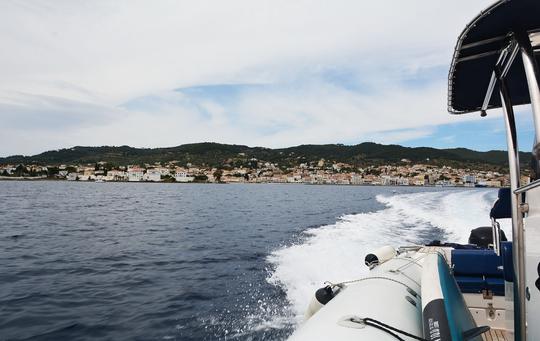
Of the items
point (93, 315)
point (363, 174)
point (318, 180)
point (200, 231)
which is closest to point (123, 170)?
point (318, 180)

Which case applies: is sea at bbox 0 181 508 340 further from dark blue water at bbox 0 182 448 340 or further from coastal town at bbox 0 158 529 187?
coastal town at bbox 0 158 529 187

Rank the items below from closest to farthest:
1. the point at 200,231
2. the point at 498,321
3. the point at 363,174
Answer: the point at 498,321 < the point at 200,231 < the point at 363,174

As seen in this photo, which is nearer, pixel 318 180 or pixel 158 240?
pixel 158 240

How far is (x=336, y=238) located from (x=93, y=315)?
366 inches

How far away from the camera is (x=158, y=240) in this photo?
569 inches

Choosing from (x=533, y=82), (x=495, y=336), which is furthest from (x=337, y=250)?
(x=533, y=82)

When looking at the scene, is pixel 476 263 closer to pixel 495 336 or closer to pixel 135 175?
pixel 495 336

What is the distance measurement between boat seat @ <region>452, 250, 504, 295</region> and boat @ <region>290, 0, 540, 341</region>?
239mm

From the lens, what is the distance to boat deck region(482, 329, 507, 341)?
12.9ft

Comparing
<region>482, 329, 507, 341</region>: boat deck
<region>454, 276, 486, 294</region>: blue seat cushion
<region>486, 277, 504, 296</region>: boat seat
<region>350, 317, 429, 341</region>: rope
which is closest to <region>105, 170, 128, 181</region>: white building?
<region>454, 276, 486, 294</region>: blue seat cushion

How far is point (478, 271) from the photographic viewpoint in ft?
15.5

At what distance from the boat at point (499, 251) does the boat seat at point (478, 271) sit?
0.24 meters

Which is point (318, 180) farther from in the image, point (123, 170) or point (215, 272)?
point (215, 272)

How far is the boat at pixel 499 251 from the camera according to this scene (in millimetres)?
2197
